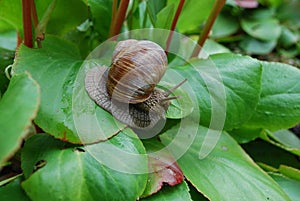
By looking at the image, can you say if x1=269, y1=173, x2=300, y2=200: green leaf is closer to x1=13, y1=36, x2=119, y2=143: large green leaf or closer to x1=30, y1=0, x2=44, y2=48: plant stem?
x1=13, y1=36, x2=119, y2=143: large green leaf

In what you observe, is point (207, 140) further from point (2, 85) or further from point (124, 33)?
point (2, 85)

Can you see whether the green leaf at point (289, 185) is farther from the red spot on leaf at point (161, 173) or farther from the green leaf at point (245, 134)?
the red spot on leaf at point (161, 173)

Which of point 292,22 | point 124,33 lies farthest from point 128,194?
point 292,22

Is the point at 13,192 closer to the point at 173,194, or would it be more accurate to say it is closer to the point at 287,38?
the point at 173,194

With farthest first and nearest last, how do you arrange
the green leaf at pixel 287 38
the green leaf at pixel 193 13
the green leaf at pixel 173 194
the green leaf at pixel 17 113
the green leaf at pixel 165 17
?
the green leaf at pixel 287 38, the green leaf at pixel 193 13, the green leaf at pixel 165 17, the green leaf at pixel 173 194, the green leaf at pixel 17 113

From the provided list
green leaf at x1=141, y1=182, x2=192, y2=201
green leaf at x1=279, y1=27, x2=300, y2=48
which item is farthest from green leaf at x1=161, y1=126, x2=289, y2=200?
green leaf at x1=279, y1=27, x2=300, y2=48

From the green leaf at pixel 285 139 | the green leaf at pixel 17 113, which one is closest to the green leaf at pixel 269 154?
the green leaf at pixel 285 139
